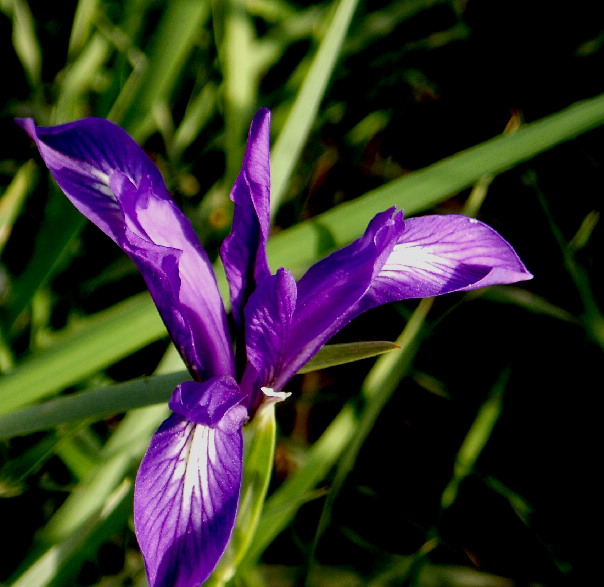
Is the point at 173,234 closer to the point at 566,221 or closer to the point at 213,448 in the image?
the point at 213,448

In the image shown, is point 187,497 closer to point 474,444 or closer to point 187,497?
point 187,497

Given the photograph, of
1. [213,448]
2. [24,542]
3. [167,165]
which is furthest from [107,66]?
[213,448]

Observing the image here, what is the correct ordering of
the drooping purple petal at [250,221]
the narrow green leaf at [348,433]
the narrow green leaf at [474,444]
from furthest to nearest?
the narrow green leaf at [474,444] < the narrow green leaf at [348,433] < the drooping purple petal at [250,221]

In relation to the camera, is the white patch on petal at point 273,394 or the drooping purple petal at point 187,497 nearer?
the drooping purple petal at point 187,497

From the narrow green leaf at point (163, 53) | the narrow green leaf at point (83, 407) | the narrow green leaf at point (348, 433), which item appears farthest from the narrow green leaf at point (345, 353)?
the narrow green leaf at point (163, 53)

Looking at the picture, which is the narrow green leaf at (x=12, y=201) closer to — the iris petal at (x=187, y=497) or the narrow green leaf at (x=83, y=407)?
the narrow green leaf at (x=83, y=407)

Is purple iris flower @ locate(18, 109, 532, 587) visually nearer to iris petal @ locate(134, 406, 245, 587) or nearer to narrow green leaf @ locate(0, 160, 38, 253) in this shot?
iris petal @ locate(134, 406, 245, 587)
